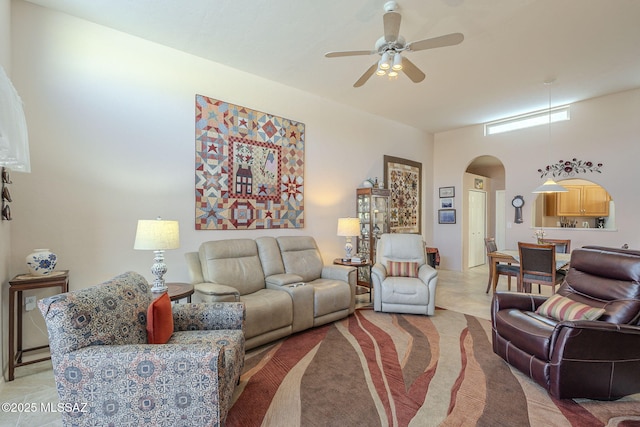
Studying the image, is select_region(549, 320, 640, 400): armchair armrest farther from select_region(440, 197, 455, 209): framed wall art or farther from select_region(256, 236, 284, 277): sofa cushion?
select_region(440, 197, 455, 209): framed wall art

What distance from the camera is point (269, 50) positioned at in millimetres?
3408

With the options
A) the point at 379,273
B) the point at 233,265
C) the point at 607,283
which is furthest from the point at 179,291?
the point at 607,283

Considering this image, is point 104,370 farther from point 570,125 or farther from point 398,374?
point 570,125

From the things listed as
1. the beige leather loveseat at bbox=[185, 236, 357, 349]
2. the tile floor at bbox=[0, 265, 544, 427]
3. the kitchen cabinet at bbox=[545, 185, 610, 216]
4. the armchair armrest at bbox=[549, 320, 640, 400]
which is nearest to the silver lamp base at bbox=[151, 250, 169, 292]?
the beige leather loveseat at bbox=[185, 236, 357, 349]

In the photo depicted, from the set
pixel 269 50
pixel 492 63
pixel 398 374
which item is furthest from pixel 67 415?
pixel 492 63

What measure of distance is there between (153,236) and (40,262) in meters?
0.91

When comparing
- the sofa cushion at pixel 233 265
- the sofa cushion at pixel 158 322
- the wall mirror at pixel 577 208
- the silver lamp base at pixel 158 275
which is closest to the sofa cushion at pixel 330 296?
the sofa cushion at pixel 233 265

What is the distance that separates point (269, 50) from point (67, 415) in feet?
11.3

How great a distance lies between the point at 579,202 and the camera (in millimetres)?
6211

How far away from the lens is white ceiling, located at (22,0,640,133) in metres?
2.70

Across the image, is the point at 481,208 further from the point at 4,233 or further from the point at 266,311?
the point at 4,233

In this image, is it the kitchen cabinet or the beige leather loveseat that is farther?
the kitchen cabinet

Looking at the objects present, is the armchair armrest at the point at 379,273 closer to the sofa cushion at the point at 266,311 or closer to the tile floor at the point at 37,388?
the tile floor at the point at 37,388

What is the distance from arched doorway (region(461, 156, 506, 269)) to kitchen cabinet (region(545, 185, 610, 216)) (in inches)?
48.9
